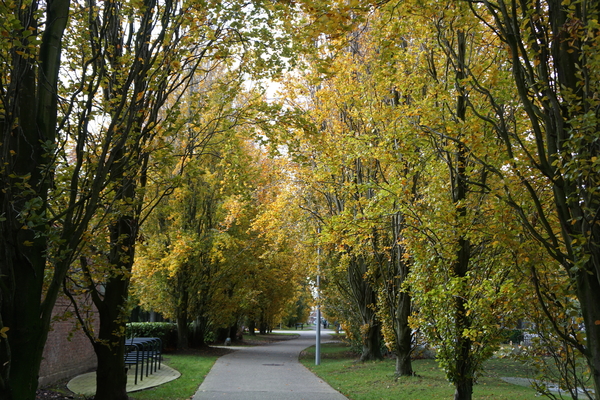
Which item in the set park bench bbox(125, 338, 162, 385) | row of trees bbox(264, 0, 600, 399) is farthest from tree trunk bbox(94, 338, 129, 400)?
row of trees bbox(264, 0, 600, 399)

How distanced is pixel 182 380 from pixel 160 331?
31.7 ft

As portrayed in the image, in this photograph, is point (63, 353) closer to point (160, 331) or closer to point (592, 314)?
point (160, 331)

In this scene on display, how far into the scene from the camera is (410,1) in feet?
17.7

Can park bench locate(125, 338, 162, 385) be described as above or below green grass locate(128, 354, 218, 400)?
above

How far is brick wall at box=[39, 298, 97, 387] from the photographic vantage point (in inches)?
420

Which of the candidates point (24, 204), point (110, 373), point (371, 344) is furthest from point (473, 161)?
point (371, 344)

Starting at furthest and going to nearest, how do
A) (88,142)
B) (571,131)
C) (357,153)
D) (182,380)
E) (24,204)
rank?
(182,380) → (357,153) → (88,142) → (24,204) → (571,131)

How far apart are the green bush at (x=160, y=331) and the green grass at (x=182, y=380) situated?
1288mm

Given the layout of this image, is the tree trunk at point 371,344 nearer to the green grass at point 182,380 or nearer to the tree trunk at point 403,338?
the tree trunk at point 403,338

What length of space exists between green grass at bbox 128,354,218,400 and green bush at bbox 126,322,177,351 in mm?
1288

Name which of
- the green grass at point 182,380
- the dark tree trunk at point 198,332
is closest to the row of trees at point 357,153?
the green grass at point 182,380

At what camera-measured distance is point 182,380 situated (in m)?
13.3

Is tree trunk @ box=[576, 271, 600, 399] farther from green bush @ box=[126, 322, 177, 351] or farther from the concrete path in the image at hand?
green bush @ box=[126, 322, 177, 351]

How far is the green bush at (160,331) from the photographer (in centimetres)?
2205
